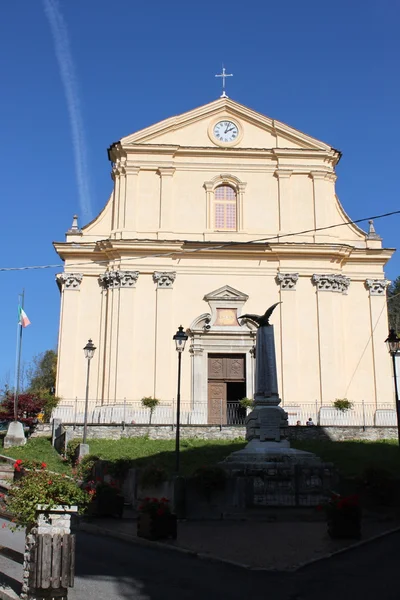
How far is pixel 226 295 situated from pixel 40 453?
1168 centimetres

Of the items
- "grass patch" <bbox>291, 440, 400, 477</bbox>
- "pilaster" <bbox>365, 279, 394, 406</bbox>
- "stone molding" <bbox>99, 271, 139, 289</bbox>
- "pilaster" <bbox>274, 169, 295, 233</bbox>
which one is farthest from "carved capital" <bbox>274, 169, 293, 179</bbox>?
"grass patch" <bbox>291, 440, 400, 477</bbox>

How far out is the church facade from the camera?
29.7 meters

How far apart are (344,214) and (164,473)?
20.9 metres

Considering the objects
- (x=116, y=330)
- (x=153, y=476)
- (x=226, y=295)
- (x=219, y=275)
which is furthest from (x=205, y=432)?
(x=153, y=476)

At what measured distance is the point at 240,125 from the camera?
33188mm

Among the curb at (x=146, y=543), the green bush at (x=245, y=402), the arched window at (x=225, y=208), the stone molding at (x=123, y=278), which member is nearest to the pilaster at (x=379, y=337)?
the green bush at (x=245, y=402)

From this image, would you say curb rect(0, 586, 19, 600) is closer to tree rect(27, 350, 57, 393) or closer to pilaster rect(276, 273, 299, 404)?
pilaster rect(276, 273, 299, 404)

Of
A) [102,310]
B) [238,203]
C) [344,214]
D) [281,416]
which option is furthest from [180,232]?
[281,416]

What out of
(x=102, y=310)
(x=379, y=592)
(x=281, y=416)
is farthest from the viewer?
(x=102, y=310)

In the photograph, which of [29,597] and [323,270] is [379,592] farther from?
[323,270]

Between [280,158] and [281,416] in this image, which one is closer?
[281,416]

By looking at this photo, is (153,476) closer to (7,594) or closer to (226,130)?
(7,594)

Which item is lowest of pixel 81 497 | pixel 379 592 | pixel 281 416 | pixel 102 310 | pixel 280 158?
pixel 379 592

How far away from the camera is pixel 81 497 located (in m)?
8.69
